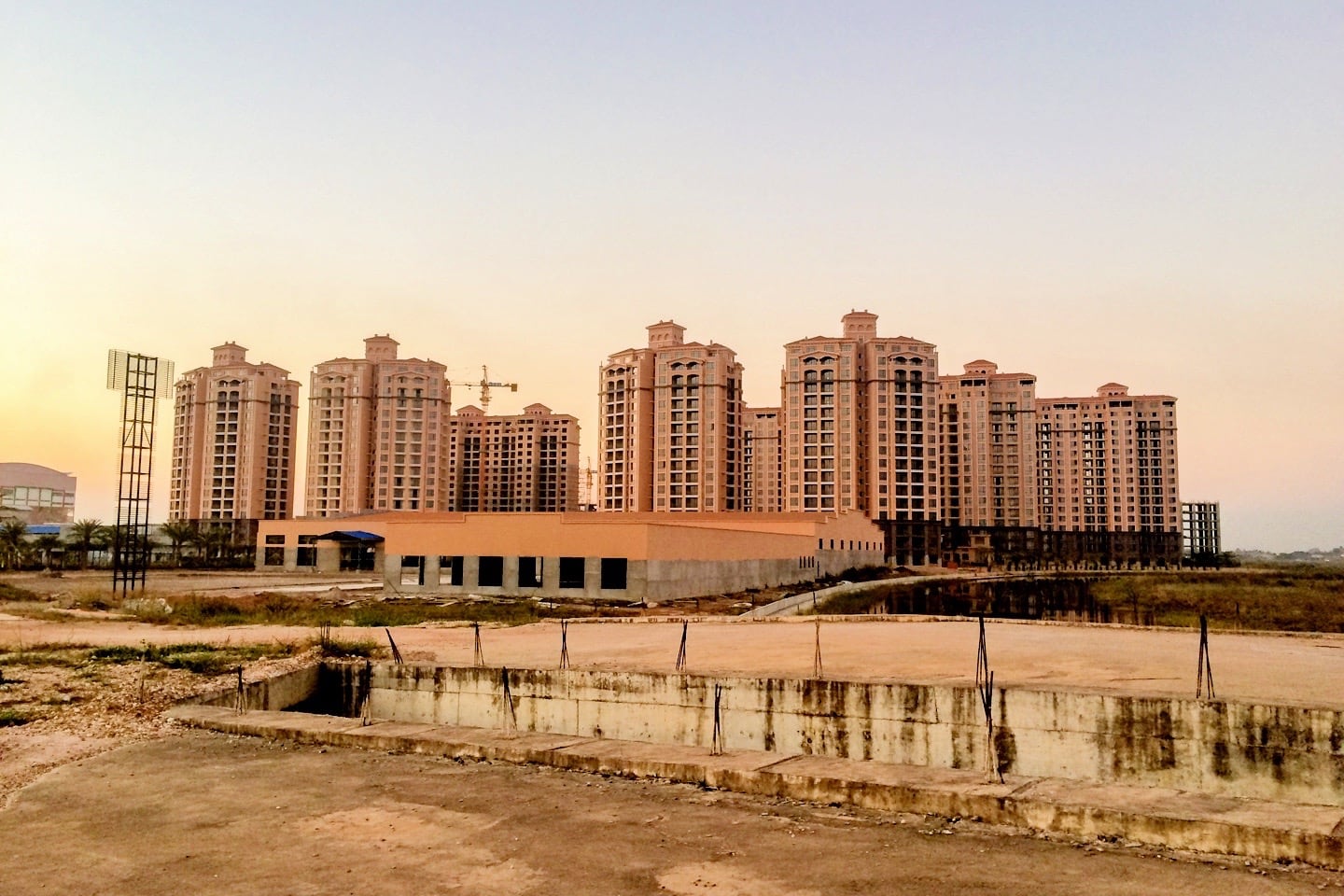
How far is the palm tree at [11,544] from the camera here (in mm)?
97250

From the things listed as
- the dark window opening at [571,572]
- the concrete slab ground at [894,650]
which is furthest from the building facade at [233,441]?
the concrete slab ground at [894,650]

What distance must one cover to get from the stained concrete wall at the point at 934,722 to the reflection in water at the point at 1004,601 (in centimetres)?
4226

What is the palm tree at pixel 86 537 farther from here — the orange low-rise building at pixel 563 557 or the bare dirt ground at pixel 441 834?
the bare dirt ground at pixel 441 834

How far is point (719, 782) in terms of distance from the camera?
12055mm

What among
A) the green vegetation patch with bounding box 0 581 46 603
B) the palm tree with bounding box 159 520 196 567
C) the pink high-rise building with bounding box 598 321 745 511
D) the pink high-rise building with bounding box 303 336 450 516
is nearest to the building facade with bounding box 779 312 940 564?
the pink high-rise building with bounding box 598 321 745 511

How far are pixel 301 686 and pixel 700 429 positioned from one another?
12525cm

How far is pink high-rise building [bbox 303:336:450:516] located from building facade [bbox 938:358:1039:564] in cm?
10091

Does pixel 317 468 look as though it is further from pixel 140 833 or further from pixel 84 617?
pixel 140 833

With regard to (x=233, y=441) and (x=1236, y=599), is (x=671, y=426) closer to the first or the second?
(x=233, y=441)

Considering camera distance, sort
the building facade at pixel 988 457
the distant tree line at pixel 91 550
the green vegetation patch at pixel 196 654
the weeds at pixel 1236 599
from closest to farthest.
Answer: the green vegetation patch at pixel 196 654 < the weeds at pixel 1236 599 < the distant tree line at pixel 91 550 < the building facade at pixel 988 457

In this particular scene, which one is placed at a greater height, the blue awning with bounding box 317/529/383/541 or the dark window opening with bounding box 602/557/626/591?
the blue awning with bounding box 317/529/383/541

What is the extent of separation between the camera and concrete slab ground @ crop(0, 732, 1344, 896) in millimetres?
8492

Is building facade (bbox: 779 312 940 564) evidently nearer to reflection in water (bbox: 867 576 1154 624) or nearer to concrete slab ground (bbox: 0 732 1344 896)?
reflection in water (bbox: 867 576 1154 624)

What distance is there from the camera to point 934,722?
57.3 ft
